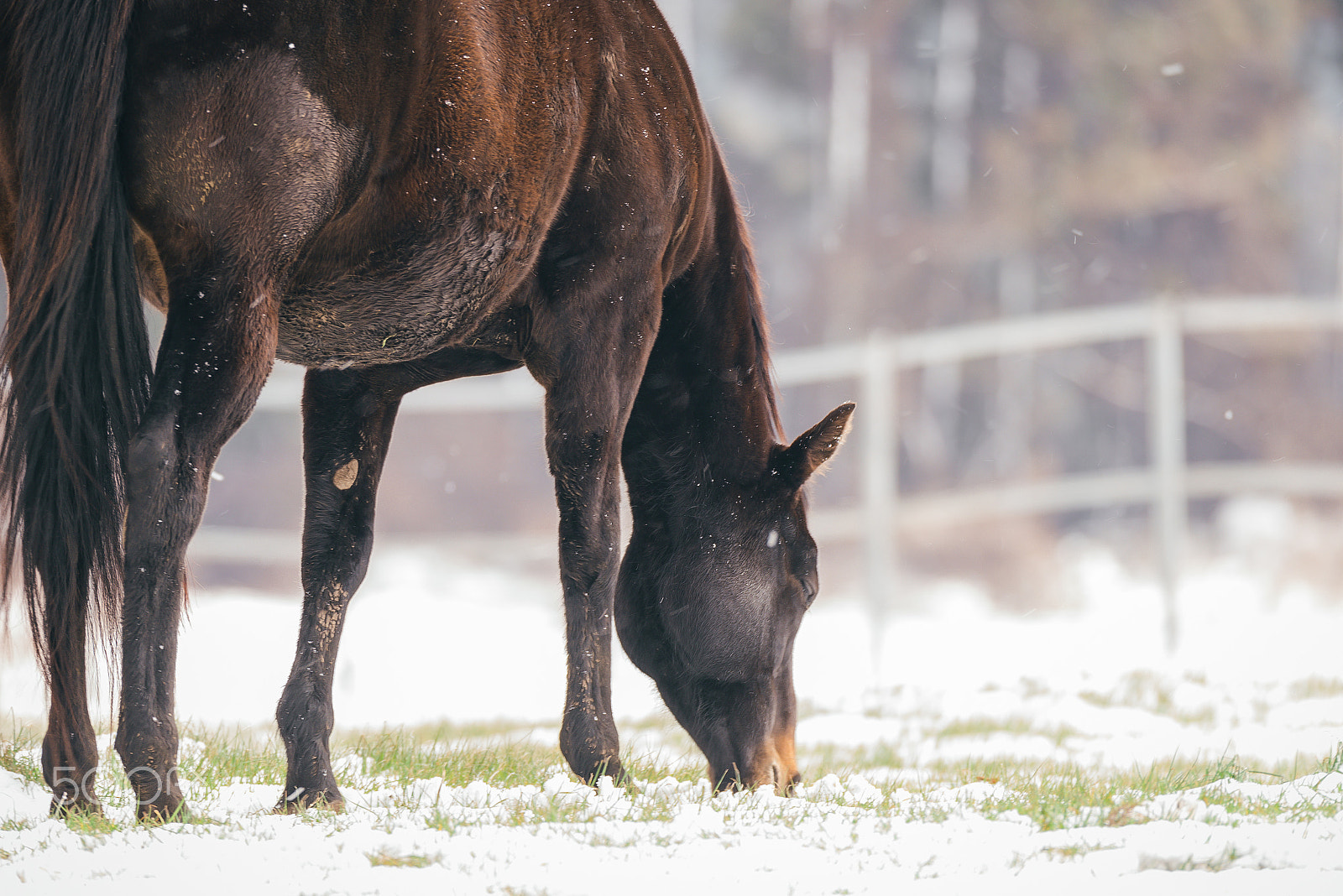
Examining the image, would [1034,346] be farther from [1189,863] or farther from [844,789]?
[1189,863]

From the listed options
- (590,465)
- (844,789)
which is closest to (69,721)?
(590,465)

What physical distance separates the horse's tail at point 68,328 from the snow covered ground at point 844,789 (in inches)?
18.5

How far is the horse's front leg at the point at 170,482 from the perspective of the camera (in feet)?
7.04

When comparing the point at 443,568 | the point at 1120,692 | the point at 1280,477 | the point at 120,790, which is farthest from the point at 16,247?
the point at 443,568

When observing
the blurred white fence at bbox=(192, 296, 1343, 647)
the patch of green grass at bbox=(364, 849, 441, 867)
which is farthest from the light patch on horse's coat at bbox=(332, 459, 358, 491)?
the blurred white fence at bbox=(192, 296, 1343, 647)

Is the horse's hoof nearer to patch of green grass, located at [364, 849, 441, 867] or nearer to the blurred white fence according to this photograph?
patch of green grass, located at [364, 849, 441, 867]

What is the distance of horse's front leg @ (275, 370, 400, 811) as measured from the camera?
288cm

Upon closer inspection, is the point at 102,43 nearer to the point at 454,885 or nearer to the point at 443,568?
the point at 454,885

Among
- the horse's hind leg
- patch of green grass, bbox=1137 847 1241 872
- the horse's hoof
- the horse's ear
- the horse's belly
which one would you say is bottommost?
the horse's hoof

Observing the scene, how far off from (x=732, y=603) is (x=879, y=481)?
406 centimetres

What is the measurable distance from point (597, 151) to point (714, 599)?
120cm

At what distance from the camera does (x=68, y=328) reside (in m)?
2.18

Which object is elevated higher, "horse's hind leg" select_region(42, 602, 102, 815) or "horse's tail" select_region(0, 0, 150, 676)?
"horse's tail" select_region(0, 0, 150, 676)

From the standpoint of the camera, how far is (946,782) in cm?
314
